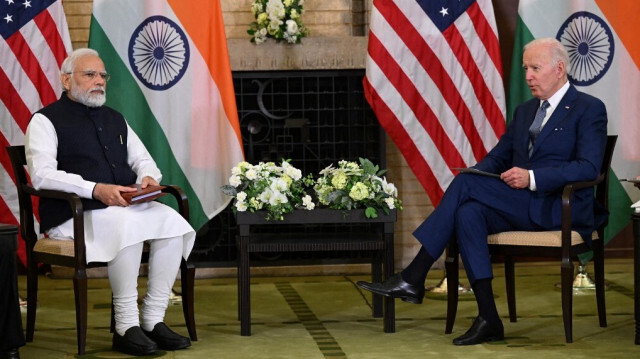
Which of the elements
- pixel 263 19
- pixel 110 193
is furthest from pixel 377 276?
pixel 263 19

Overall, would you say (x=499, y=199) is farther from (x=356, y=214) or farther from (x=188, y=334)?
(x=188, y=334)

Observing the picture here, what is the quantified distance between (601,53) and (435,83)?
962mm

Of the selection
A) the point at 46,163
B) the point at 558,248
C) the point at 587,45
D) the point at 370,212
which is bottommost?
the point at 558,248

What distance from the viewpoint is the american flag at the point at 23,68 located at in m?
6.02

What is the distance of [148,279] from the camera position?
4688 mm

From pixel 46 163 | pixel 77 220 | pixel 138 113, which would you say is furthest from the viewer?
pixel 138 113

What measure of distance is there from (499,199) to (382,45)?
5.36 feet

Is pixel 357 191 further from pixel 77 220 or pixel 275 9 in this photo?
pixel 275 9

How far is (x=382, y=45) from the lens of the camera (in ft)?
20.2

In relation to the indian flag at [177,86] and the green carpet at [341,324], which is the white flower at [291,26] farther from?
the green carpet at [341,324]

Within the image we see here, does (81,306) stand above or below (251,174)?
below

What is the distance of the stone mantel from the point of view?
22.6 ft

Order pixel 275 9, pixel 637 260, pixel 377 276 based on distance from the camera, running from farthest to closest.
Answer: pixel 275 9, pixel 377 276, pixel 637 260

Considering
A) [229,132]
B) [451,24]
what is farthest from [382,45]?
[229,132]
